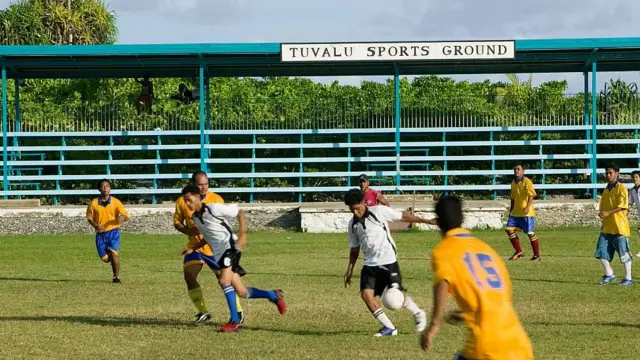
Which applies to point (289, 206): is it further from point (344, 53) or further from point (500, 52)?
point (500, 52)

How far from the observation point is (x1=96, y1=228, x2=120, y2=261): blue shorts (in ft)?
62.1

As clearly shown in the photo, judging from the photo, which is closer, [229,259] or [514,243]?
[229,259]

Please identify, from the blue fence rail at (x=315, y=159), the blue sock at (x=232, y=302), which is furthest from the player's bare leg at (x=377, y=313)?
the blue fence rail at (x=315, y=159)

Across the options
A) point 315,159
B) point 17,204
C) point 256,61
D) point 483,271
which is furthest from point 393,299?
point 315,159

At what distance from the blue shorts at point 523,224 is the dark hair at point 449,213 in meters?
15.0

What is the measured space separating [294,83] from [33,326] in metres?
30.1

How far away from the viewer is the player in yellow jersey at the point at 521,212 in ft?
71.4

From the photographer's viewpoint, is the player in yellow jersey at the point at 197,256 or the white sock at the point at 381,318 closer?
the white sock at the point at 381,318

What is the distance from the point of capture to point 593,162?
3228 cm

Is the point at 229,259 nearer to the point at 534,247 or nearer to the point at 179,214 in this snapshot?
the point at 179,214

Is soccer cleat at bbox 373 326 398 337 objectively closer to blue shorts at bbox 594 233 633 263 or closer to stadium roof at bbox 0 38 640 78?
blue shorts at bbox 594 233 633 263

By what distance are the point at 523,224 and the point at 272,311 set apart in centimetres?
858

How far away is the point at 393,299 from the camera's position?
1180cm

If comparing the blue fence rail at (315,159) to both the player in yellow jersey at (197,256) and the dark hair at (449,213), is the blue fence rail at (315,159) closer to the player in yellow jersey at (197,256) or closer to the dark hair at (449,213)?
the player in yellow jersey at (197,256)
